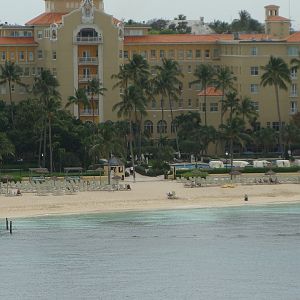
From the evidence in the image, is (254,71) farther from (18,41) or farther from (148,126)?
(18,41)

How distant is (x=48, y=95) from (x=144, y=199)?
3019 centimetres

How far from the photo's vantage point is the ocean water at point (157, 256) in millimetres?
76125

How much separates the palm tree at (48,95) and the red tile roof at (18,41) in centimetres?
868

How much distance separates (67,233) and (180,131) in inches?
2129

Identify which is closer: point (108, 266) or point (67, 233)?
point (108, 266)

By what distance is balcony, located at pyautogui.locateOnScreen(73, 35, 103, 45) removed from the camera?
145125 mm

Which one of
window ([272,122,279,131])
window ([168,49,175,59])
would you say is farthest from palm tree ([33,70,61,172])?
window ([272,122,279,131])

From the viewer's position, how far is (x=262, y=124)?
492 ft

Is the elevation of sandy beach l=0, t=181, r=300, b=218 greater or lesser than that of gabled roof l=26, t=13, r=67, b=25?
lesser

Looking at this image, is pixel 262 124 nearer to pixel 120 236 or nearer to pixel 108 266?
pixel 120 236

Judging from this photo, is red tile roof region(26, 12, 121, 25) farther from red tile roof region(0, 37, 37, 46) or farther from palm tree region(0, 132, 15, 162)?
palm tree region(0, 132, 15, 162)

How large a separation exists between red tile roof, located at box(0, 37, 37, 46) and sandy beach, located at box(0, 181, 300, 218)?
3916cm

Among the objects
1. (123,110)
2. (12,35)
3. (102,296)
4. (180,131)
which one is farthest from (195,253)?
(12,35)

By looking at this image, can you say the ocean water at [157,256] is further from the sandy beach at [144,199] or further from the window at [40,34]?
the window at [40,34]
